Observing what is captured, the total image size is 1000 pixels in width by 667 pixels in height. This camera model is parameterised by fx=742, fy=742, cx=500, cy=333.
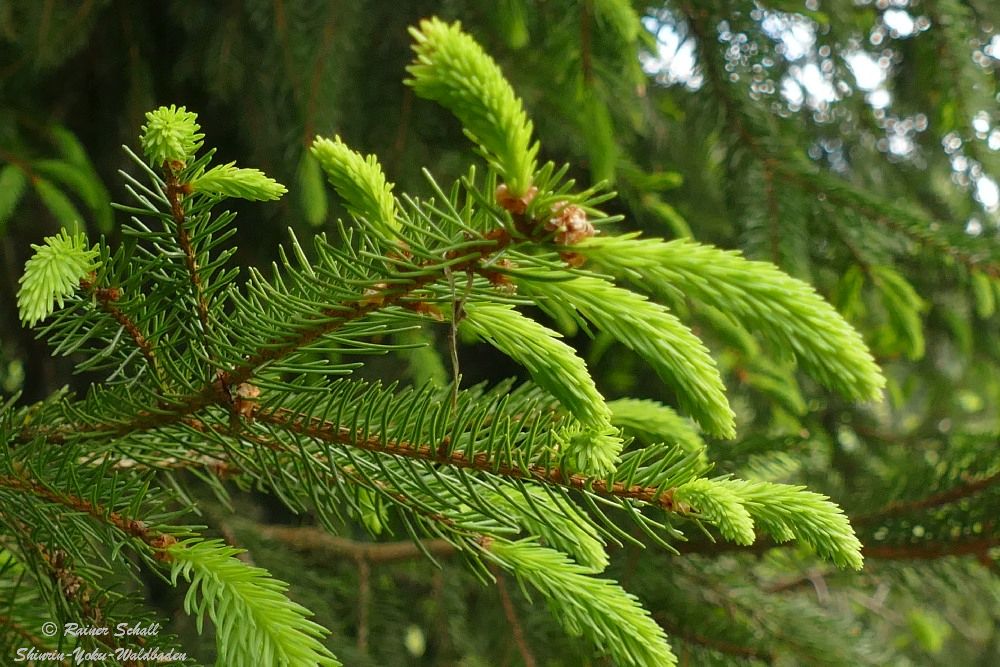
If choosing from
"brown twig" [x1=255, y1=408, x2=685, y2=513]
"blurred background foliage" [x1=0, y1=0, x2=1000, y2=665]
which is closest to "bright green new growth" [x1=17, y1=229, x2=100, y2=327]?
"brown twig" [x1=255, y1=408, x2=685, y2=513]

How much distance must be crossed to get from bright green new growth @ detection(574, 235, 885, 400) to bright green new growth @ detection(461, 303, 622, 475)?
9 cm

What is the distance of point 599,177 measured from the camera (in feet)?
3.98

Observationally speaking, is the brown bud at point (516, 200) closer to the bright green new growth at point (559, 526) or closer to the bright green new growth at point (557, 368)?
the bright green new growth at point (557, 368)

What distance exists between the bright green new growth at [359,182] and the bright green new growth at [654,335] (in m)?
0.12

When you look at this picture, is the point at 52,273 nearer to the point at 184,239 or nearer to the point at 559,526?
the point at 184,239

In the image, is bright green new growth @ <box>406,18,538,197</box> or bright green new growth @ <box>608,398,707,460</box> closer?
bright green new growth @ <box>406,18,538,197</box>

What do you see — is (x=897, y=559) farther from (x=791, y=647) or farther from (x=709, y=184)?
(x=709, y=184)

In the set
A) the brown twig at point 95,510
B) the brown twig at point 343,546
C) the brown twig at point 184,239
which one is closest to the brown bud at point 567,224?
the brown twig at point 184,239

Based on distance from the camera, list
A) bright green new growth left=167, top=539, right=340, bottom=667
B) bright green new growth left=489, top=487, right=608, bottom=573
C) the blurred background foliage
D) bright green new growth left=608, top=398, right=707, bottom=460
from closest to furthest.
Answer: bright green new growth left=167, top=539, right=340, bottom=667
bright green new growth left=489, top=487, right=608, bottom=573
bright green new growth left=608, top=398, right=707, bottom=460
the blurred background foliage

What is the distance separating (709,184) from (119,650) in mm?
1715

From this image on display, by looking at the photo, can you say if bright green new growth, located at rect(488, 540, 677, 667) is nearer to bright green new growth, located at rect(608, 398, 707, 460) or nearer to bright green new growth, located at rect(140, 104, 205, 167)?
bright green new growth, located at rect(608, 398, 707, 460)

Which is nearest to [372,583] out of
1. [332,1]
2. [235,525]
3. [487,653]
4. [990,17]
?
[487,653]

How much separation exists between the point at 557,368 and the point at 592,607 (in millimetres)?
192

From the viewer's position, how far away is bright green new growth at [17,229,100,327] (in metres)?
0.42
